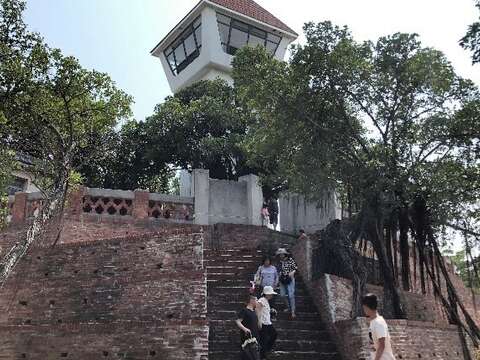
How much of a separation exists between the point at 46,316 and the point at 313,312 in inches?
223

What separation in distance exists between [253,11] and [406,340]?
21996mm

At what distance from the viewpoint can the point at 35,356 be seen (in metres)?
9.32

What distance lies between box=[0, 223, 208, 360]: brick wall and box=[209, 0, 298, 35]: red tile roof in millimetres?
18568

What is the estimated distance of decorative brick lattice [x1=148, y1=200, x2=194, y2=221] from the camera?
16.3m

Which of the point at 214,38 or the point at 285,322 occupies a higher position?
the point at 214,38

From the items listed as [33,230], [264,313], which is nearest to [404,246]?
[264,313]

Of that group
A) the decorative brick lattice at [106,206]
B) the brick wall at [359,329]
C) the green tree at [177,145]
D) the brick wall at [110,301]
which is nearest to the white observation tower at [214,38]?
the green tree at [177,145]

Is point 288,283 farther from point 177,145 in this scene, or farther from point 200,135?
point 200,135

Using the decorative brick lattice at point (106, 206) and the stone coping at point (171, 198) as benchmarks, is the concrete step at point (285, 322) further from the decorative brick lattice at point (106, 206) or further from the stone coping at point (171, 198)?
the stone coping at point (171, 198)

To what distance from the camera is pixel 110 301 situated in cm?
1060

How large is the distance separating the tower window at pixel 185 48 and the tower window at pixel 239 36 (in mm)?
1248

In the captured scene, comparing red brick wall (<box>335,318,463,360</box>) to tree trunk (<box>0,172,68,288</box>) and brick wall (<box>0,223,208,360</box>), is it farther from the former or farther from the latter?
tree trunk (<box>0,172,68,288</box>)

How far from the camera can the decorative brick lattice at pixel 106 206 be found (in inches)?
619

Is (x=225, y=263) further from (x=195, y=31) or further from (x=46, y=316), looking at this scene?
(x=195, y=31)
